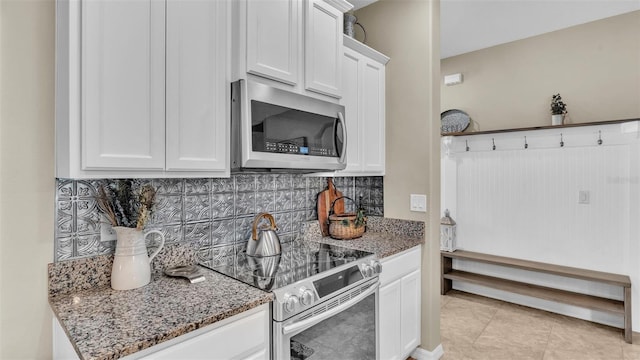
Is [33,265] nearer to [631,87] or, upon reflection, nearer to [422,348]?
[422,348]

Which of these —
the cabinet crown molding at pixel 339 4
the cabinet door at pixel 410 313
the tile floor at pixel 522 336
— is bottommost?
the tile floor at pixel 522 336

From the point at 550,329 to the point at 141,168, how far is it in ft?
11.6

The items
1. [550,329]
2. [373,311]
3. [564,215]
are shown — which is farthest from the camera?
[564,215]

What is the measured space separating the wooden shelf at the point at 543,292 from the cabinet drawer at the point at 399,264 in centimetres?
168

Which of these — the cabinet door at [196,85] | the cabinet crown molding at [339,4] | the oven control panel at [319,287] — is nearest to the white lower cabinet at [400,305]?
the oven control panel at [319,287]

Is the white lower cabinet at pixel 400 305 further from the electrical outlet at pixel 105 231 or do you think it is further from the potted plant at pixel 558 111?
the potted plant at pixel 558 111

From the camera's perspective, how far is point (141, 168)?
1.19m

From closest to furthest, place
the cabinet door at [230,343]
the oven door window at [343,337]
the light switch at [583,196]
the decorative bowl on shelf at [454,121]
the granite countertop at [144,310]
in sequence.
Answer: the granite countertop at [144,310] < the cabinet door at [230,343] < the oven door window at [343,337] < the light switch at [583,196] < the decorative bowl on shelf at [454,121]

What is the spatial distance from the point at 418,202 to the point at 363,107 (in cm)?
80

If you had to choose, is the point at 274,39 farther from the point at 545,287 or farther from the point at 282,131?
the point at 545,287

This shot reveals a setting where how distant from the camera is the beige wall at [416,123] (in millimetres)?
2318

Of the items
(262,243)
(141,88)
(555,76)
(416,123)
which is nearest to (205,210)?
(262,243)

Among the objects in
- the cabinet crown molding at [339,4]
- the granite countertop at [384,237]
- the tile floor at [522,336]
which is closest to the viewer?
the cabinet crown molding at [339,4]

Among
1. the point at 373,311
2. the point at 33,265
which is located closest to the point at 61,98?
the point at 33,265
